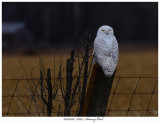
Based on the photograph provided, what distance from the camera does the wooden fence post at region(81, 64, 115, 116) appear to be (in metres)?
3.21

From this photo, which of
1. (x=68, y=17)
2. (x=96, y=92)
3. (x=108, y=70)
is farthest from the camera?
(x=68, y=17)

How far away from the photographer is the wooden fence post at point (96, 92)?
321 cm

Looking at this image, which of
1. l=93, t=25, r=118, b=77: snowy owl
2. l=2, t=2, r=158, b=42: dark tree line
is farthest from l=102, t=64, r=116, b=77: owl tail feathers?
l=2, t=2, r=158, b=42: dark tree line

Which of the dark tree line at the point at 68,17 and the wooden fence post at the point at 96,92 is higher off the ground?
the wooden fence post at the point at 96,92

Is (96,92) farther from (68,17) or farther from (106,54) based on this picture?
(68,17)

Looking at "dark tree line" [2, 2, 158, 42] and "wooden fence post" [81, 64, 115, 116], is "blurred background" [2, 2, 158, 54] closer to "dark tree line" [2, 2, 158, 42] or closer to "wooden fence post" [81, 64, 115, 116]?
"dark tree line" [2, 2, 158, 42]

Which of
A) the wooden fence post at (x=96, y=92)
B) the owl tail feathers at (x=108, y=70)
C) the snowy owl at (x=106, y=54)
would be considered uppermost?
the snowy owl at (x=106, y=54)

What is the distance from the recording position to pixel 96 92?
322cm

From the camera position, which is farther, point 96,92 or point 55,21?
point 55,21

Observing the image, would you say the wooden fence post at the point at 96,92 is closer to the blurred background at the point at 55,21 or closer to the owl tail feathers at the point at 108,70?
the owl tail feathers at the point at 108,70

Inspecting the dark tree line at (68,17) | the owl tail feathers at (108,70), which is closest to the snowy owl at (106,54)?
the owl tail feathers at (108,70)

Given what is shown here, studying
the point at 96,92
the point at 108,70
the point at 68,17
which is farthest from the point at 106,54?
the point at 68,17

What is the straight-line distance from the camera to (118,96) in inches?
330

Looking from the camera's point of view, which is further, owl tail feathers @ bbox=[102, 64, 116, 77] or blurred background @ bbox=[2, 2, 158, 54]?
blurred background @ bbox=[2, 2, 158, 54]
